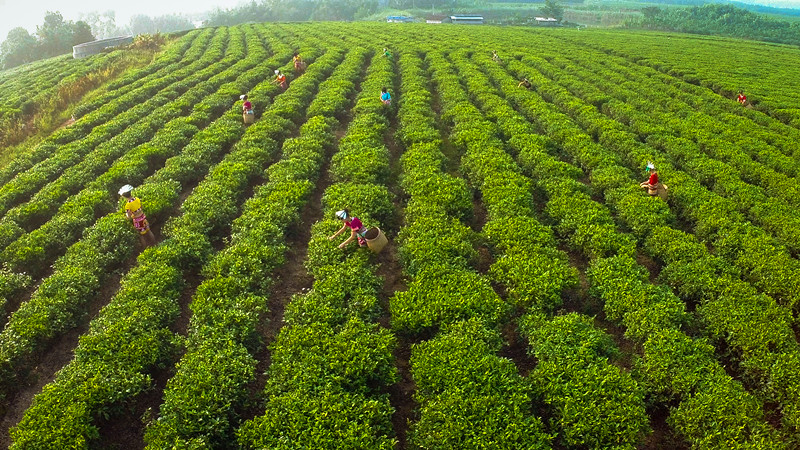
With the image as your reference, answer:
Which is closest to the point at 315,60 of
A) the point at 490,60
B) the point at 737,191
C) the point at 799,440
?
the point at 490,60

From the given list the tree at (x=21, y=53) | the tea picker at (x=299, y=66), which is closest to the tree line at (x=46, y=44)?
the tree at (x=21, y=53)

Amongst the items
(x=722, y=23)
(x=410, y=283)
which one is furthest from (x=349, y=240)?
(x=722, y=23)

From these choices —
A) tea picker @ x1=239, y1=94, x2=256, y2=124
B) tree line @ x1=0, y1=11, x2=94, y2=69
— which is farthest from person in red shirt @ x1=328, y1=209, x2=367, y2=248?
tree line @ x1=0, y1=11, x2=94, y2=69

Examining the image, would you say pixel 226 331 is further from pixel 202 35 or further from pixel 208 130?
pixel 202 35

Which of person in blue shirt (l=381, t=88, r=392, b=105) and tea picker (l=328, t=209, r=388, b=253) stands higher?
person in blue shirt (l=381, t=88, r=392, b=105)

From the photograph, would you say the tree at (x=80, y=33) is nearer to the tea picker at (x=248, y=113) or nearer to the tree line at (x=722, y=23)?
the tea picker at (x=248, y=113)

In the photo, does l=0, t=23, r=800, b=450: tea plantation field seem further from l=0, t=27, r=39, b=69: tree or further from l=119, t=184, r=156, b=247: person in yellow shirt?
l=0, t=27, r=39, b=69: tree
